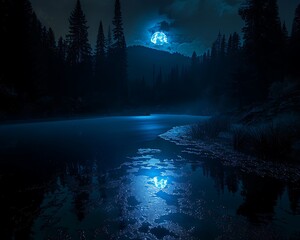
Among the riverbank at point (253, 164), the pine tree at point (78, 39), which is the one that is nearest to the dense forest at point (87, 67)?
the pine tree at point (78, 39)

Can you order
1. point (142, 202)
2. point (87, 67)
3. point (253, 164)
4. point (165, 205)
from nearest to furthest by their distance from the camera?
point (165, 205)
point (142, 202)
point (253, 164)
point (87, 67)

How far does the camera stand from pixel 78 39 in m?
55.4

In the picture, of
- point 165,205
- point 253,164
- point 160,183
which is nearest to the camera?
point 165,205

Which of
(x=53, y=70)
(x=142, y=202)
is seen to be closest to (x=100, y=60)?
(x=53, y=70)

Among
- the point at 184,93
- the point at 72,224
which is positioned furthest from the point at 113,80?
the point at 72,224

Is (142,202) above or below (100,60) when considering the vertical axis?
below

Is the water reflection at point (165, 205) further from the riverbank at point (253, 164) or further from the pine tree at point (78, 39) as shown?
the pine tree at point (78, 39)

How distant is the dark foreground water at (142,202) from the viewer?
15.0 ft

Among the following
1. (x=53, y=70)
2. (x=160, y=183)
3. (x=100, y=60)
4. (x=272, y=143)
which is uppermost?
(x=100, y=60)

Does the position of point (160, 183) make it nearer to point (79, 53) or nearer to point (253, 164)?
point (253, 164)

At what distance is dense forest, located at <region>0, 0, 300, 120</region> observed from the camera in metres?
29.3

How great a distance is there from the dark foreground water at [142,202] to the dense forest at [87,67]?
14843mm

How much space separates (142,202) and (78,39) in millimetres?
57244

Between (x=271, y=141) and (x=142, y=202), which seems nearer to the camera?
(x=142, y=202)
